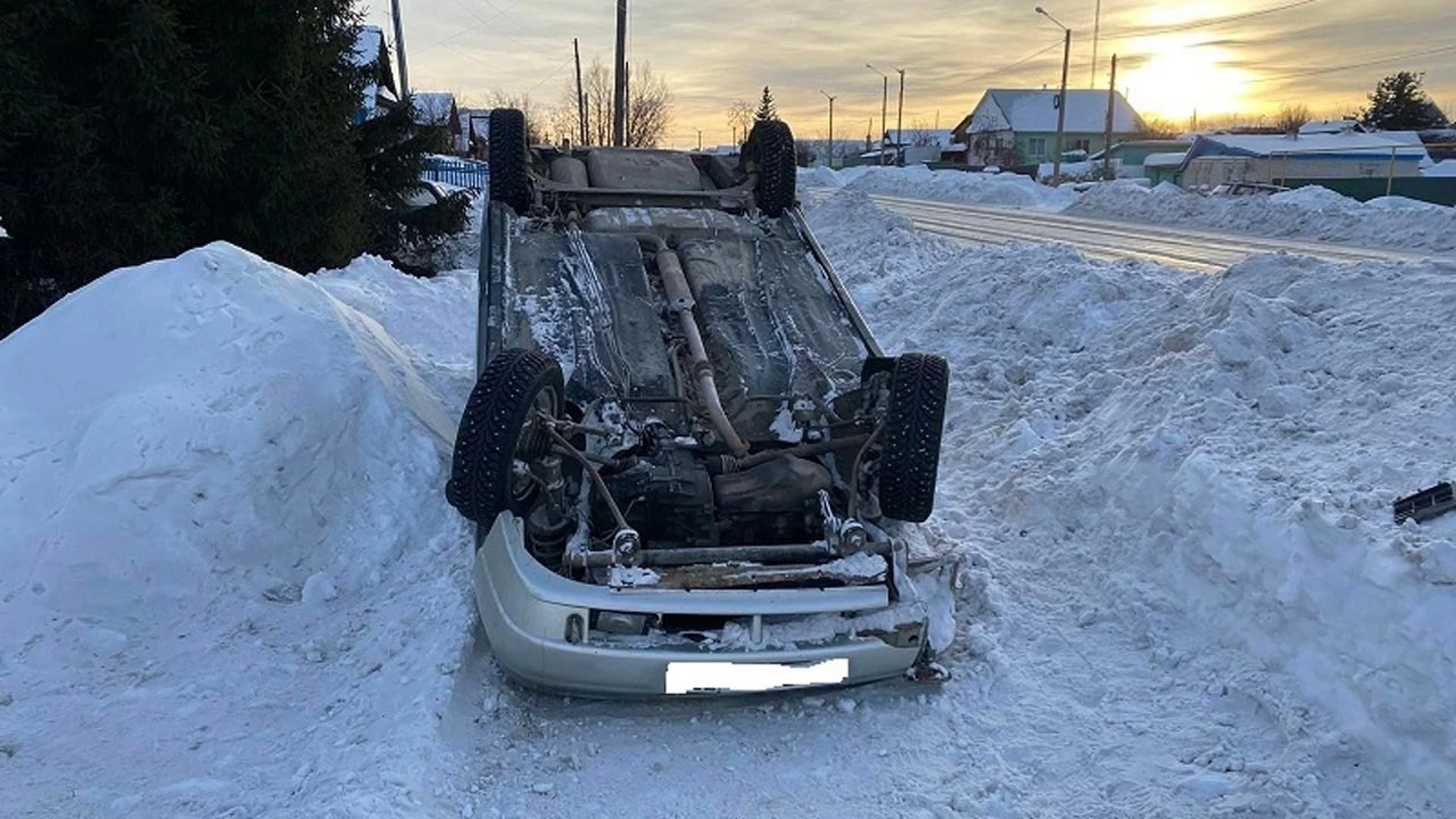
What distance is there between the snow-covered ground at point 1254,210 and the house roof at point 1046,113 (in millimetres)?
44199

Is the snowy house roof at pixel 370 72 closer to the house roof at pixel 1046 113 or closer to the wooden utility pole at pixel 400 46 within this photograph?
the wooden utility pole at pixel 400 46

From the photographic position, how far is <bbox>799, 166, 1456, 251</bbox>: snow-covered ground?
15.3 m

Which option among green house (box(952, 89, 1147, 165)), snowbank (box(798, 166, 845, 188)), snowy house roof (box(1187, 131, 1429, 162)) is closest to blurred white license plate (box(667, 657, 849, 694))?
snowbank (box(798, 166, 845, 188))

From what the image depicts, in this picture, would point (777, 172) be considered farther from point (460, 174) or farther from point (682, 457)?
point (460, 174)

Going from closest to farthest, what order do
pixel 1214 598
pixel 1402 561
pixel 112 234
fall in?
pixel 1402 561 → pixel 1214 598 → pixel 112 234

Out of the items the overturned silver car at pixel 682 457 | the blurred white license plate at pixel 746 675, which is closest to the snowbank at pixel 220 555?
the overturned silver car at pixel 682 457

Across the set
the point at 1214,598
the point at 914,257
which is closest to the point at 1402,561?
the point at 1214,598

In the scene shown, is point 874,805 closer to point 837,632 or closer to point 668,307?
point 837,632

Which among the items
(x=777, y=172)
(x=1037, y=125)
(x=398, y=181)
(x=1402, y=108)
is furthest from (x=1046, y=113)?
(x=777, y=172)

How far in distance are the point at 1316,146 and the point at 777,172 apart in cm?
4397

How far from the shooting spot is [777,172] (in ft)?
23.0

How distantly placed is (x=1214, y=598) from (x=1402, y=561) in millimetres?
837

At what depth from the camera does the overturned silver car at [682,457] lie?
3.65 m

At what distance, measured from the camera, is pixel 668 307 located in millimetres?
5785
